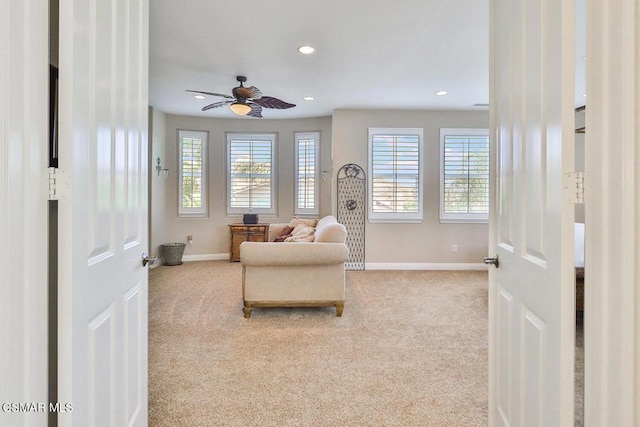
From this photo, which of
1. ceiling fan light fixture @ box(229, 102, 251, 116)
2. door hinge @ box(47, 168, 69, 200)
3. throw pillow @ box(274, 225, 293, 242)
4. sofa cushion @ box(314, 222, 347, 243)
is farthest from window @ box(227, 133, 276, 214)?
door hinge @ box(47, 168, 69, 200)

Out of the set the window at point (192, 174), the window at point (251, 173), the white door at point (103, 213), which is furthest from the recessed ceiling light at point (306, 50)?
the window at point (192, 174)

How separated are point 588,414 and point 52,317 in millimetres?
1624

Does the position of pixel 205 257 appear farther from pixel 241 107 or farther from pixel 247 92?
pixel 247 92

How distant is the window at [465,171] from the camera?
19.4ft

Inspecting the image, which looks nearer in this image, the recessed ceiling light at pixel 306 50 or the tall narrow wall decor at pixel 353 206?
the recessed ceiling light at pixel 306 50

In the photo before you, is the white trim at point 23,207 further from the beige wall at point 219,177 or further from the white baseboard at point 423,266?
the beige wall at point 219,177

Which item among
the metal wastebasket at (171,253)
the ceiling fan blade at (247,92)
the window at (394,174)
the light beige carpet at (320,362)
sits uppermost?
the ceiling fan blade at (247,92)

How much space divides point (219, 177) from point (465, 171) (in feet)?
14.9

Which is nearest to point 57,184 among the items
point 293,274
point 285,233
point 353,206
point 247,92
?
point 293,274

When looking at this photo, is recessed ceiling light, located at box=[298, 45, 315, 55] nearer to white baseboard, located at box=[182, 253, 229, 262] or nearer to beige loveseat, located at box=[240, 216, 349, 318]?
beige loveseat, located at box=[240, 216, 349, 318]

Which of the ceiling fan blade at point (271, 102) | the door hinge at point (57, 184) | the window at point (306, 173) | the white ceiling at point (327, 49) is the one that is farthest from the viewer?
the window at point (306, 173)

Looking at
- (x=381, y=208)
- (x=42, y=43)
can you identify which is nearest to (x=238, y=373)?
(x=42, y=43)

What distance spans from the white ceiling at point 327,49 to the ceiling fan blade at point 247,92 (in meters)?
0.30

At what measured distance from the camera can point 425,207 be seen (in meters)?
5.97
